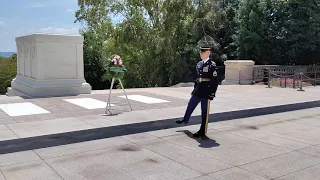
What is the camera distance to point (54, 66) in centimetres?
1159

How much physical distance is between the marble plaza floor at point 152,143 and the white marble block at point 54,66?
1820 millimetres

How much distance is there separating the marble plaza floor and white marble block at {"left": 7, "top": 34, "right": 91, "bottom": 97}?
5.97ft

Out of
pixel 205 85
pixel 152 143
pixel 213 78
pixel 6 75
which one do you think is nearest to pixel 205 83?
pixel 205 85

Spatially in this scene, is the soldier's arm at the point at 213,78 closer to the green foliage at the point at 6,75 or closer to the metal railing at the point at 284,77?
the metal railing at the point at 284,77

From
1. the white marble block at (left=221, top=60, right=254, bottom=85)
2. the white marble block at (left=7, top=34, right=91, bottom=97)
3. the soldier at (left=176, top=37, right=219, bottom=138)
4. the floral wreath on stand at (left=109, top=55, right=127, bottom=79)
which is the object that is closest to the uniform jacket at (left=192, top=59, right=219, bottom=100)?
the soldier at (left=176, top=37, right=219, bottom=138)

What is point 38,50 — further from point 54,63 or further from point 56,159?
point 56,159

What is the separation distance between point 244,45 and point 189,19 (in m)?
3.88

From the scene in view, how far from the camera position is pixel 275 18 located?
73.3 feet

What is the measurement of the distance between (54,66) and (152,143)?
6731 mm

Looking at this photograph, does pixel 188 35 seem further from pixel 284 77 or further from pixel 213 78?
pixel 213 78

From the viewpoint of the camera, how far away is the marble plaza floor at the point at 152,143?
462cm

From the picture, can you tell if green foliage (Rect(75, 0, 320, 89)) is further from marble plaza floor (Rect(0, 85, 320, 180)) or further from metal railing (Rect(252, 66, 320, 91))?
marble plaza floor (Rect(0, 85, 320, 180))

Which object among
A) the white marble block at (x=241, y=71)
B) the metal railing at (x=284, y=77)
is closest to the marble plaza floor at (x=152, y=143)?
the metal railing at (x=284, y=77)

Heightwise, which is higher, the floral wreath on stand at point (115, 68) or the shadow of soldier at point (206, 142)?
the floral wreath on stand at point (115, 68)
